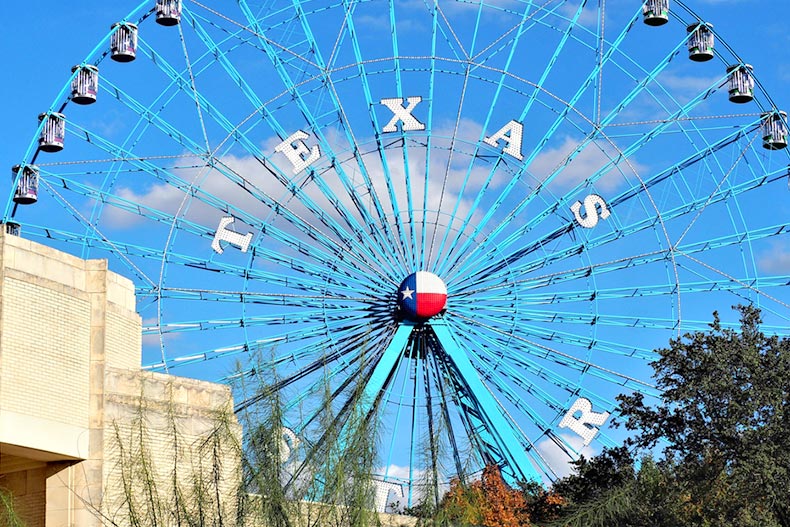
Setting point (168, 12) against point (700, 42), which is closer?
point (168, 12)

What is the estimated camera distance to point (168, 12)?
46031mm

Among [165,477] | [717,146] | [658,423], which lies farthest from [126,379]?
[717,146]

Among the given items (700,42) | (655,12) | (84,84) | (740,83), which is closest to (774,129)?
(740,83)

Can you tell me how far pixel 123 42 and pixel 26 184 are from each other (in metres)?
4.89

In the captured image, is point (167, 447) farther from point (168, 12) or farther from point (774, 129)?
point (774, 129)

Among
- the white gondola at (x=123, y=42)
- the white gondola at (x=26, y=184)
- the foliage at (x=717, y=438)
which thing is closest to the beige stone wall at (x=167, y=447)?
the foliage at (x=717, y=438)

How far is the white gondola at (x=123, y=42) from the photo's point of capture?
45.4m

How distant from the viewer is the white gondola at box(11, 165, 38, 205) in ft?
143

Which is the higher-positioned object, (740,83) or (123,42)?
(123,42)

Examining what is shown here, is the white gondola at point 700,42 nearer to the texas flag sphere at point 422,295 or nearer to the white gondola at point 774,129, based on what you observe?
the white gondola at point 774,129

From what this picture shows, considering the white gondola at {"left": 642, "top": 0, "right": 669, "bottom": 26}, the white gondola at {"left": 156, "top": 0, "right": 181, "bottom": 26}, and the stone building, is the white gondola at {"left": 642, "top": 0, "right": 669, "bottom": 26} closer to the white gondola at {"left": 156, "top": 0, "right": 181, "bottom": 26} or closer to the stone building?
the white gondola at {"left": 156, "top": 0, "right": 181, "bottom": 26}

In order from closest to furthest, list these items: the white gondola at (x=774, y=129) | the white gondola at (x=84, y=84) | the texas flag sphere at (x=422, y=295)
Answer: the white gondola at (x=84, y=84), the texas flag sphere at (x=422, y=295), the white gondola at (x=774, y=129)

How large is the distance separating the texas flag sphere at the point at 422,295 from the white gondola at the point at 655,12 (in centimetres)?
970

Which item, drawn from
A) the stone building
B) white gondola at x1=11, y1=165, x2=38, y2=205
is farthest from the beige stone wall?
white gondola at x1=11, y1=165, x2=38, y2=205
